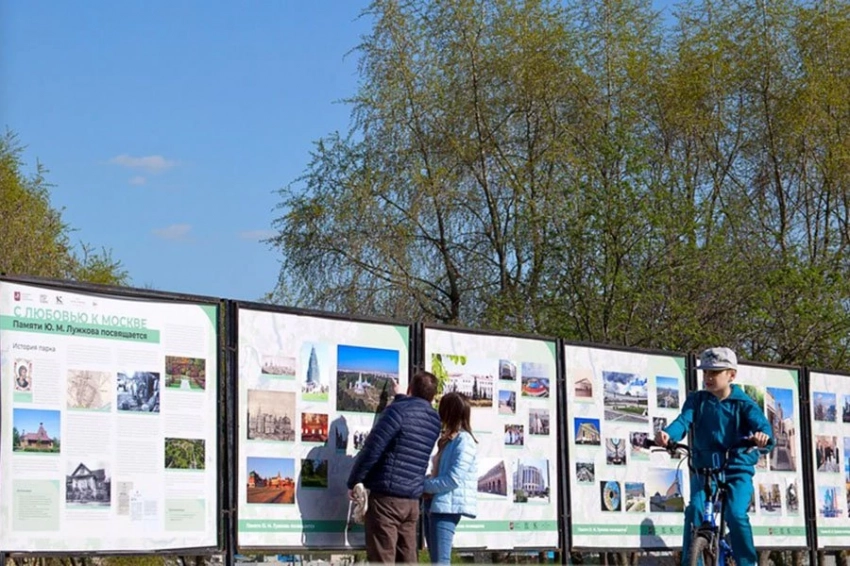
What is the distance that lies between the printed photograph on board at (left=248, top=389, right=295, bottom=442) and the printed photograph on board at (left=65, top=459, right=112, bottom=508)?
1.32 metres

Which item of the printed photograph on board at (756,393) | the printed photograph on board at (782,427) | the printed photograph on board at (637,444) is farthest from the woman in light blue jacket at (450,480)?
the printed photograph on board at (782,427)

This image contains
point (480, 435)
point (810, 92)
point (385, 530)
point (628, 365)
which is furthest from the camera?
point (810, 92)

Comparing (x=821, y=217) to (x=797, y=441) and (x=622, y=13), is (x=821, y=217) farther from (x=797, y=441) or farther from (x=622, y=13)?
(x=797, y=441)

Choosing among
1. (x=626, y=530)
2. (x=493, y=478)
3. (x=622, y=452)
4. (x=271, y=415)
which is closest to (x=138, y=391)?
(x=271, y=415)

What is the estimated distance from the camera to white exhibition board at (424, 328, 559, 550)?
38.5ft

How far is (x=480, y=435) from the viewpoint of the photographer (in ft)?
38.9

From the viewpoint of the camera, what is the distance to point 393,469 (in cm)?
1018

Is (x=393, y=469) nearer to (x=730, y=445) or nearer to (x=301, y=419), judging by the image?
(x=301, y=419)

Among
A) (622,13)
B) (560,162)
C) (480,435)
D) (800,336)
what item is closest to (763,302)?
(800,336)

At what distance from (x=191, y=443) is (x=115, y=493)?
699mm

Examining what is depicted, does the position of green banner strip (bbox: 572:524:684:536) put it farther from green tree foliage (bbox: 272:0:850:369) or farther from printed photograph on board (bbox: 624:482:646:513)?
green tree foliage (bbox: 272:0:850:369)

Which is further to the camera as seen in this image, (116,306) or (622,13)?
(622,13)

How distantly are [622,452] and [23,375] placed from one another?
256 inches

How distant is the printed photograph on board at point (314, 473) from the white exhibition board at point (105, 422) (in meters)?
0.88
